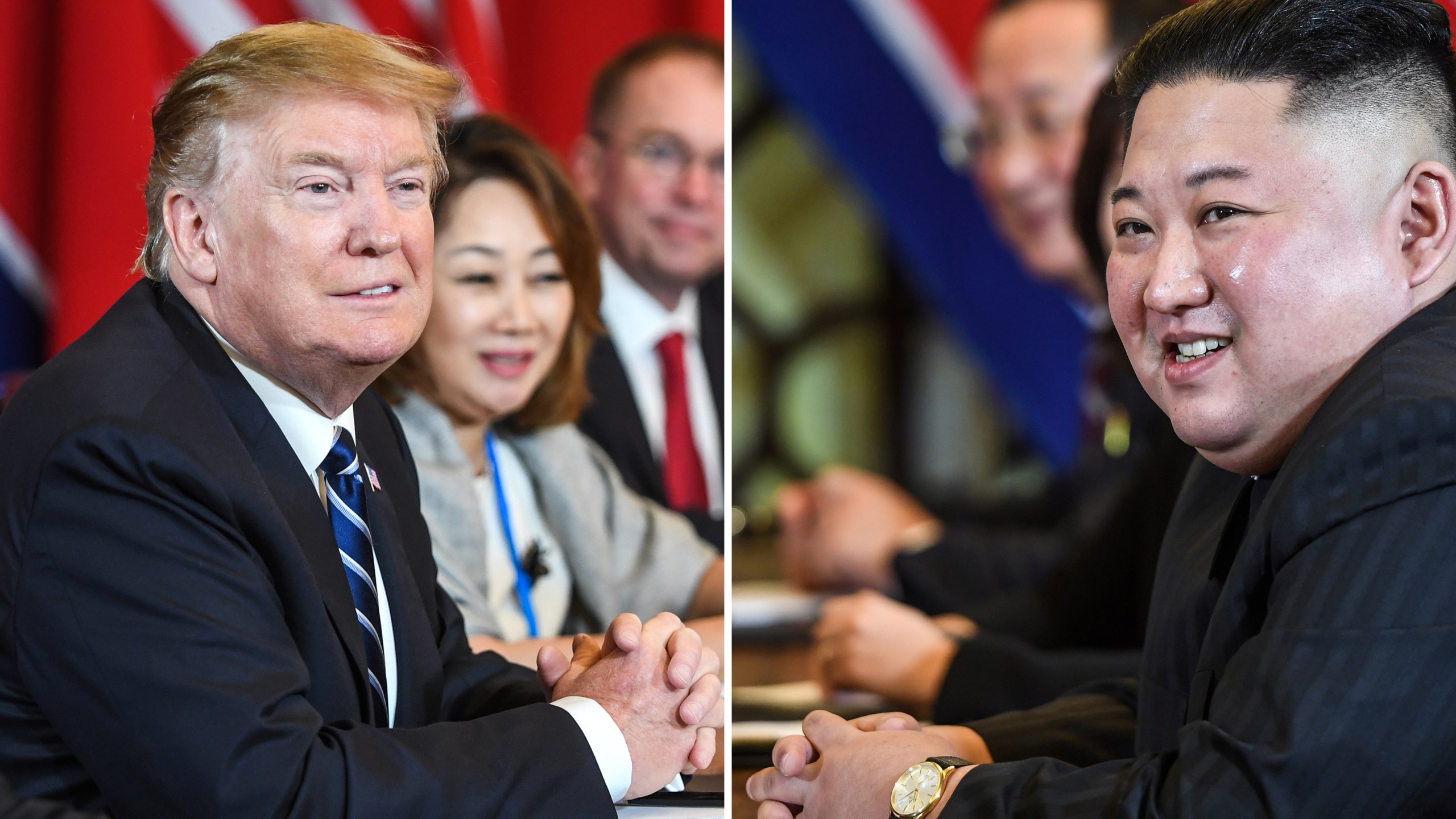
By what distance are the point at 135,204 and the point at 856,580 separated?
7.87 ft

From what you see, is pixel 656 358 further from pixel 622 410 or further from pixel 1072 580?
pixel 1072 580

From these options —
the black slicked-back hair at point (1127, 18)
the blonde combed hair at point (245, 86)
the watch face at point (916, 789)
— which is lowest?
the watch face at point (916, 789)

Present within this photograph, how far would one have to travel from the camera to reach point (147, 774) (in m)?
1.23

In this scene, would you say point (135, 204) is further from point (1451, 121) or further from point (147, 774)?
point (1451, 121)

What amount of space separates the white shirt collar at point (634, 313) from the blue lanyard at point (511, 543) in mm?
422

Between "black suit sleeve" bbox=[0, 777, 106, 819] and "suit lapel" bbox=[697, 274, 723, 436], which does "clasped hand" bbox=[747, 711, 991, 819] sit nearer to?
"black suit sleeve" bbox=[0, 777, 106, 819]

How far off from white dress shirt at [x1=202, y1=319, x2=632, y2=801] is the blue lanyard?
705 millimetres

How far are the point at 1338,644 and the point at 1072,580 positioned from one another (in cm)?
187

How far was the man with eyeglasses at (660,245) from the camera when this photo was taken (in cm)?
269

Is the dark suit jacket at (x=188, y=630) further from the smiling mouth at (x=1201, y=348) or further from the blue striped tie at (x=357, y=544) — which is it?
the smiling mouth at (x=1201, y=348)

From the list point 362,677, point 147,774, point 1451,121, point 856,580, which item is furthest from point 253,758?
point 856,580

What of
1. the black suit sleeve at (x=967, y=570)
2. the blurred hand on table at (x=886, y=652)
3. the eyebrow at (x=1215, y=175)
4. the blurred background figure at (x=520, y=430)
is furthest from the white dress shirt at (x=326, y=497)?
the black suit sleeve at (x=967, y=570)

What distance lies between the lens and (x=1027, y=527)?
4.52 meters

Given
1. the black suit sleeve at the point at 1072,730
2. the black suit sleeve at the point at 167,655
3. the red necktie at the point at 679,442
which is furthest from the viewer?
the red necktie at the point at 679,442
